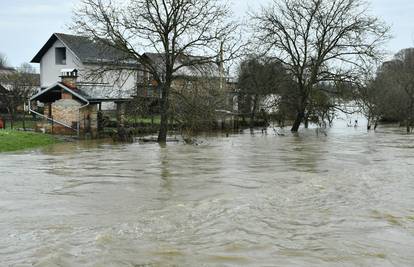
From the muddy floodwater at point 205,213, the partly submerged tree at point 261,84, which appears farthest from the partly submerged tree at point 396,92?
the muddy floodwater at point 205,213

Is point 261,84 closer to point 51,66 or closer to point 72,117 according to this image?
point 51,66

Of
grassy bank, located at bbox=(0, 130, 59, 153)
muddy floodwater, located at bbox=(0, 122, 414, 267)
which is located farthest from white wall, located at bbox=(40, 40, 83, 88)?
muddy floodwater, located at bbox=(0, 122, 414, 267)

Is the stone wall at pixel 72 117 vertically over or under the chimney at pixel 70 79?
under

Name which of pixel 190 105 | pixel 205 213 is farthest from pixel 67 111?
pixel 205 213

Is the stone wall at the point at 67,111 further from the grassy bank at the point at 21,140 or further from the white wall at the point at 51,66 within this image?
the white wall at the point at 51,66

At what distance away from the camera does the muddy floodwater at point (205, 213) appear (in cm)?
755

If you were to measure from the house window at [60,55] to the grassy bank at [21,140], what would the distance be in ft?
73.6

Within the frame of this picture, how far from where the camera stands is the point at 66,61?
49.7 metres

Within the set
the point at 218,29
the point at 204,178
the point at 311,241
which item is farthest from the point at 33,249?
the point at 218,29

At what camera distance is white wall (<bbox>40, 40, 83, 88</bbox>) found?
1935 inches

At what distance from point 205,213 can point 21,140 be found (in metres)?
17.7

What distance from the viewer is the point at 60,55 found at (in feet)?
164

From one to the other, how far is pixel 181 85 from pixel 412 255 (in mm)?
23017

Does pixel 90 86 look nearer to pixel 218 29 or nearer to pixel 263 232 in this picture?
pixel 218 29
